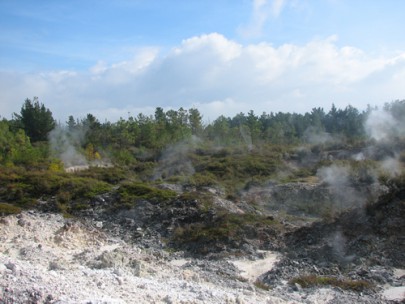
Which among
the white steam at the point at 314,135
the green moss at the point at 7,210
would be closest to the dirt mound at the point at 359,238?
the green moss at the point at 7,210

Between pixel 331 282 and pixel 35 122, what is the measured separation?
140 ft

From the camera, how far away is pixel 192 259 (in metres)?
14.8

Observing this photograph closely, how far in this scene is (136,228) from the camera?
18.2m

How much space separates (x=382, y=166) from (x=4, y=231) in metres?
19.1

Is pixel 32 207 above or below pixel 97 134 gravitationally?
below

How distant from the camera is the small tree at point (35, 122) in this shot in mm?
48094

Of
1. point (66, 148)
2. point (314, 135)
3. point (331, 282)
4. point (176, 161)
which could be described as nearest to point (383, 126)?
point (314, 135)

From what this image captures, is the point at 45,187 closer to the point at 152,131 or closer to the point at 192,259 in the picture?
Answer: the point at 192,259

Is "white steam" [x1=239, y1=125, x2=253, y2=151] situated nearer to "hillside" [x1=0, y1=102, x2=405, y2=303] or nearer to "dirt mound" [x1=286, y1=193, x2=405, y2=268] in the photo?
"hillside" [x1=0, y1=102, x2=405, y2=303]

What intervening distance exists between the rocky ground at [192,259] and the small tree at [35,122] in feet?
98.8

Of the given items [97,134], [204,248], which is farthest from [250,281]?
[97,134]

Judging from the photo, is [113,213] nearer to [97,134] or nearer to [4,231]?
[4,231]

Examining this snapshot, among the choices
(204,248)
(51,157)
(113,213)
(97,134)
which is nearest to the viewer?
(204,248)

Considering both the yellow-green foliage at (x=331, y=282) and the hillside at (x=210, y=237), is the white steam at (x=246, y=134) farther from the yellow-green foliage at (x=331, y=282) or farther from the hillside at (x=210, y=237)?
the yellow-green foliage at (x=331, y=282)
